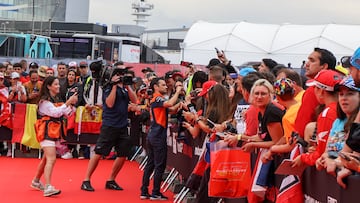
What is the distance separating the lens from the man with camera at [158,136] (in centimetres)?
1020

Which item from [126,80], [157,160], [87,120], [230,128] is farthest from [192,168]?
[87,120]

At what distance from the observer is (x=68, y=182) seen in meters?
11.8

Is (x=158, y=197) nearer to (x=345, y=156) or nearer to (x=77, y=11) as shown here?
(x=345, y=156)

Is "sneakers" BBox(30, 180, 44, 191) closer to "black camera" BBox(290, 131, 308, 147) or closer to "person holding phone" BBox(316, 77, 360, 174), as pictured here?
"black camera" BBox(290, 131, 308, 147)

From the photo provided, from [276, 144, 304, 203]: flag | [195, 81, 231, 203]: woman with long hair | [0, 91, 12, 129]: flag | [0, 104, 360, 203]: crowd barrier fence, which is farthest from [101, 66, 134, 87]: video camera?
[276, 144, 304, 203]: flag

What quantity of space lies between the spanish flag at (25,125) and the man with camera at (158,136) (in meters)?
4.96

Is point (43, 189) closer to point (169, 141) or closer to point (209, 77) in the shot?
point (169, 141)

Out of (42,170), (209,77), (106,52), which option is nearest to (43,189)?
(42,170)

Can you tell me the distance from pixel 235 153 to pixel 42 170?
14.8 ft

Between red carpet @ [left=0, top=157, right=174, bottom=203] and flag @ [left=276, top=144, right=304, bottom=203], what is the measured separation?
4.66 meters

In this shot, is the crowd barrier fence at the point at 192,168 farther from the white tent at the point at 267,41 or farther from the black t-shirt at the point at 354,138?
the white tent at the point at 267,41

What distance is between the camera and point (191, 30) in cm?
5366

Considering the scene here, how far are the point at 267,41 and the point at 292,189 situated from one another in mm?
43216

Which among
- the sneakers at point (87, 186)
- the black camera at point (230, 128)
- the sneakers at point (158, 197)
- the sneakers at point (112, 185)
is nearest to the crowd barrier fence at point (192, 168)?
the sneakers at point (158, 197)
